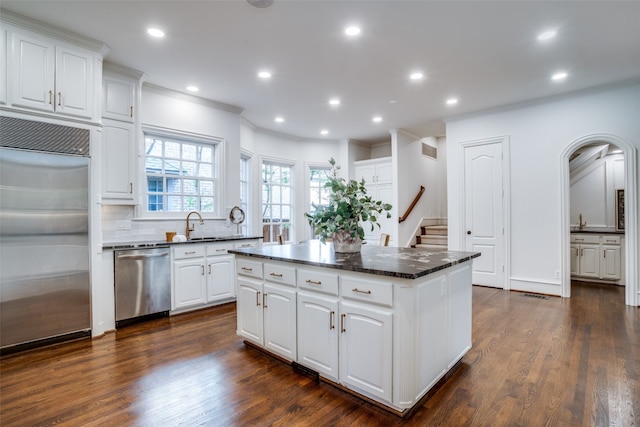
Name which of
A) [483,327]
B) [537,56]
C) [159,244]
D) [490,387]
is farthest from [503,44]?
[159,244]

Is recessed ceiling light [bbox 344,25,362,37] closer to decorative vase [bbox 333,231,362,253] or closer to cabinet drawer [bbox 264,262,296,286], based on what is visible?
decorative vase [bbox 333,231,362,253]

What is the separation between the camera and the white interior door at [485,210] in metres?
Answer: 5.12

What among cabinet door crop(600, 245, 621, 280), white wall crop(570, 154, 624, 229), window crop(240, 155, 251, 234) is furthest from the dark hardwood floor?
white wall crop(570, 154, 624, 229)

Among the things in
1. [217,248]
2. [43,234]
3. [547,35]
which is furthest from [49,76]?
[547,35]

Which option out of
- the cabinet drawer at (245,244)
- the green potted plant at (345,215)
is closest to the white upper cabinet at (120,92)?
the cabinet drawer at (245,244)

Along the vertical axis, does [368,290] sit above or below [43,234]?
below

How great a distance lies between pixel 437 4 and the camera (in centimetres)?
254

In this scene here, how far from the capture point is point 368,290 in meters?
1.96

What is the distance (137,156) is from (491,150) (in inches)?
209

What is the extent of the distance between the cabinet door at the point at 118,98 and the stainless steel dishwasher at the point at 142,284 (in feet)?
5.24

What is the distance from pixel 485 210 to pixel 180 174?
16.2 feet

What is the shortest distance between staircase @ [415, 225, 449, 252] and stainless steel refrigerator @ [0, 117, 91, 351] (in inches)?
226

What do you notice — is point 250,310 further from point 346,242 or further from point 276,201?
point 276,201

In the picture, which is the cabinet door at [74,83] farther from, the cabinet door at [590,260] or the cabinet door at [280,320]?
the cabinet door at [590,260]
